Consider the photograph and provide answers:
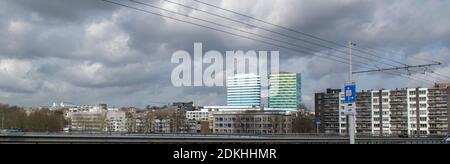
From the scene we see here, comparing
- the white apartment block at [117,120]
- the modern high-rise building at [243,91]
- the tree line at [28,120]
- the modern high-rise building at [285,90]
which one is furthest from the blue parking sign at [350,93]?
the white apartment block at [117,120]

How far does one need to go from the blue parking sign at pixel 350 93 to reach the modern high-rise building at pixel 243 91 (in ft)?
376

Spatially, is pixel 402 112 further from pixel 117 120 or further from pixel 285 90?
pixel 117 120

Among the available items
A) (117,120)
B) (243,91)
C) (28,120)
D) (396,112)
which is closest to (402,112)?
(396,112)

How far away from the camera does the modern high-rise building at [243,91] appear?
485 feet

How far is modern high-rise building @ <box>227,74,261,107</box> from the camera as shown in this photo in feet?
485

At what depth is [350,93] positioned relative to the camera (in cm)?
2870

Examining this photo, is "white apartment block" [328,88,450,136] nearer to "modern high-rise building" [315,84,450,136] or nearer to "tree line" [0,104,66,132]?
"modern high-rise building" [315,84,450,136]

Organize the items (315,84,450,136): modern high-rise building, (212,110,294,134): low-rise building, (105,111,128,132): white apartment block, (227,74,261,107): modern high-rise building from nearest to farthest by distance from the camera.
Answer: (212,110,294,134): low-rise building, (227,74,261,107): modern high-rise building, (315,84,450,136): modern high-rise building, (105,111,128,132): white apartment block

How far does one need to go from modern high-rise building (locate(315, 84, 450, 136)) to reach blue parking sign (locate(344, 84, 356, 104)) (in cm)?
12382

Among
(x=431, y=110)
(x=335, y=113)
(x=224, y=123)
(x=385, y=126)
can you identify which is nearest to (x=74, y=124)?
(x=224, y=123)

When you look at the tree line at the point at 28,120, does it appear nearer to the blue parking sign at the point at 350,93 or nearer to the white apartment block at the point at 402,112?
the white apartment block at the point at 402,112

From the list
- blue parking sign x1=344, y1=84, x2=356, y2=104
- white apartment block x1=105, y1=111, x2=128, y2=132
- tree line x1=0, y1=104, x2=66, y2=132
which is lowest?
white apartment block x1=105, y1=111, x2=128, y2=132

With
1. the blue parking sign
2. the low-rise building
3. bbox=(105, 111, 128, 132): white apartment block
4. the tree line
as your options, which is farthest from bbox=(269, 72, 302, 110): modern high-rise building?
the blue parking sign
